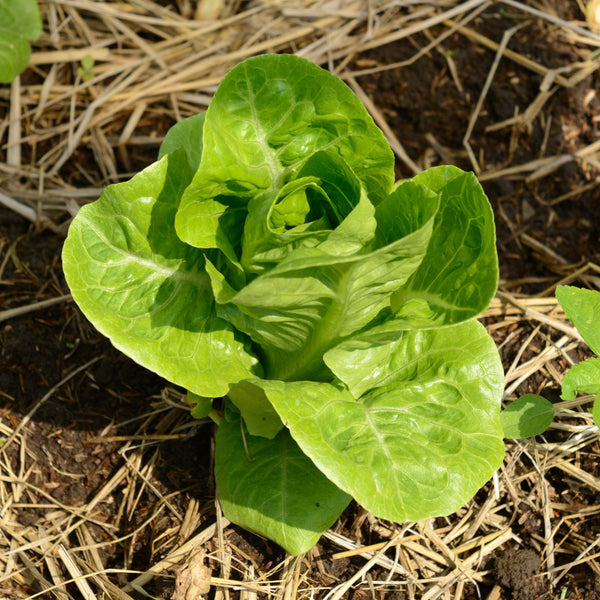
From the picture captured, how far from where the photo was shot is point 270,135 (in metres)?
2.69

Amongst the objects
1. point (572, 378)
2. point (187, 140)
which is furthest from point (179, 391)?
point (572, 378)

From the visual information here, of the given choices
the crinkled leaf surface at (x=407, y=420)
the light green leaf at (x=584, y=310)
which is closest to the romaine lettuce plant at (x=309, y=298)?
the crinkled leaf surface at (x=407, y=420)

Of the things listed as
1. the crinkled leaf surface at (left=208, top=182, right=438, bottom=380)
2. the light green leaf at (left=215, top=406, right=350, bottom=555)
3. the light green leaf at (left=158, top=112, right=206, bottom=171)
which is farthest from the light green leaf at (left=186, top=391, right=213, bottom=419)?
the light green leaf at (left=158, top=112, right=206, bottom=171)

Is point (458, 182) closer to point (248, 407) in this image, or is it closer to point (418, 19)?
point (248, 407)

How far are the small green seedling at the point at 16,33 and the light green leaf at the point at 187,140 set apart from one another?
1874 mm

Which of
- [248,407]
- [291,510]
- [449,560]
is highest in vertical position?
[248,407]

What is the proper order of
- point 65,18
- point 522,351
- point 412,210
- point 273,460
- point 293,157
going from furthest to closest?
point 65,18 → point 522,351 → point 273,460 → point 293,157 → point 412,210

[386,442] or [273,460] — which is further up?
[386,442]

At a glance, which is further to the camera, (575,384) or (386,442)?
(575,384)

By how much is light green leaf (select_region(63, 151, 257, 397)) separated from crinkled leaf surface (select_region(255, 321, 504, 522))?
0.31 m

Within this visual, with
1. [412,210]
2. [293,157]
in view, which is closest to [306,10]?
[293,157]

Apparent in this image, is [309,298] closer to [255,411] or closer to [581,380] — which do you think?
[255,411]

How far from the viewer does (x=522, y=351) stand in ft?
12.1

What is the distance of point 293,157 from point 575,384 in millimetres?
1408
